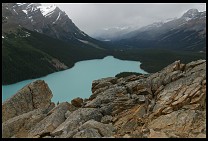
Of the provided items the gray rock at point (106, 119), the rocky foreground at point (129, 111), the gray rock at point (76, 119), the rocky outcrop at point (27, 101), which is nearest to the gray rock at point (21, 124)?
the rocky foreground at point (129, 111)

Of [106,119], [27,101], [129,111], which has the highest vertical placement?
[129,111]

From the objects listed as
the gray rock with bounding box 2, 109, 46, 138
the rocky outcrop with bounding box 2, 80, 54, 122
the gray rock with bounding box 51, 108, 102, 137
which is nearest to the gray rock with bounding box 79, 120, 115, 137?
the gray rock with bounding box 51, 108, 102, 137

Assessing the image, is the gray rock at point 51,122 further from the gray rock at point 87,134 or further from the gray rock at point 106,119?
the gray rock at point 106,119

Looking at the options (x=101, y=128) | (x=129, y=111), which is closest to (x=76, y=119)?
(x=101, y=128)

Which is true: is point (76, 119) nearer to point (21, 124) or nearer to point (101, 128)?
point (101, 128)

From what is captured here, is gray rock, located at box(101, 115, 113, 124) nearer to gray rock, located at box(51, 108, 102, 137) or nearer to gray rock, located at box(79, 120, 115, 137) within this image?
gray rock, located at box(51, 108, 102, 137)

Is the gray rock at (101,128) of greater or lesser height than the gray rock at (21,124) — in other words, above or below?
above

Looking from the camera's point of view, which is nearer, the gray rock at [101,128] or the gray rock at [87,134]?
the gray rock at [87,134]

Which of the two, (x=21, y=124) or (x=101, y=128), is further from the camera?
(x=21, y=124)

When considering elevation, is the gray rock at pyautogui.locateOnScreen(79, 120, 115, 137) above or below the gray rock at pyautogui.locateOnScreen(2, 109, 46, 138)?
above
